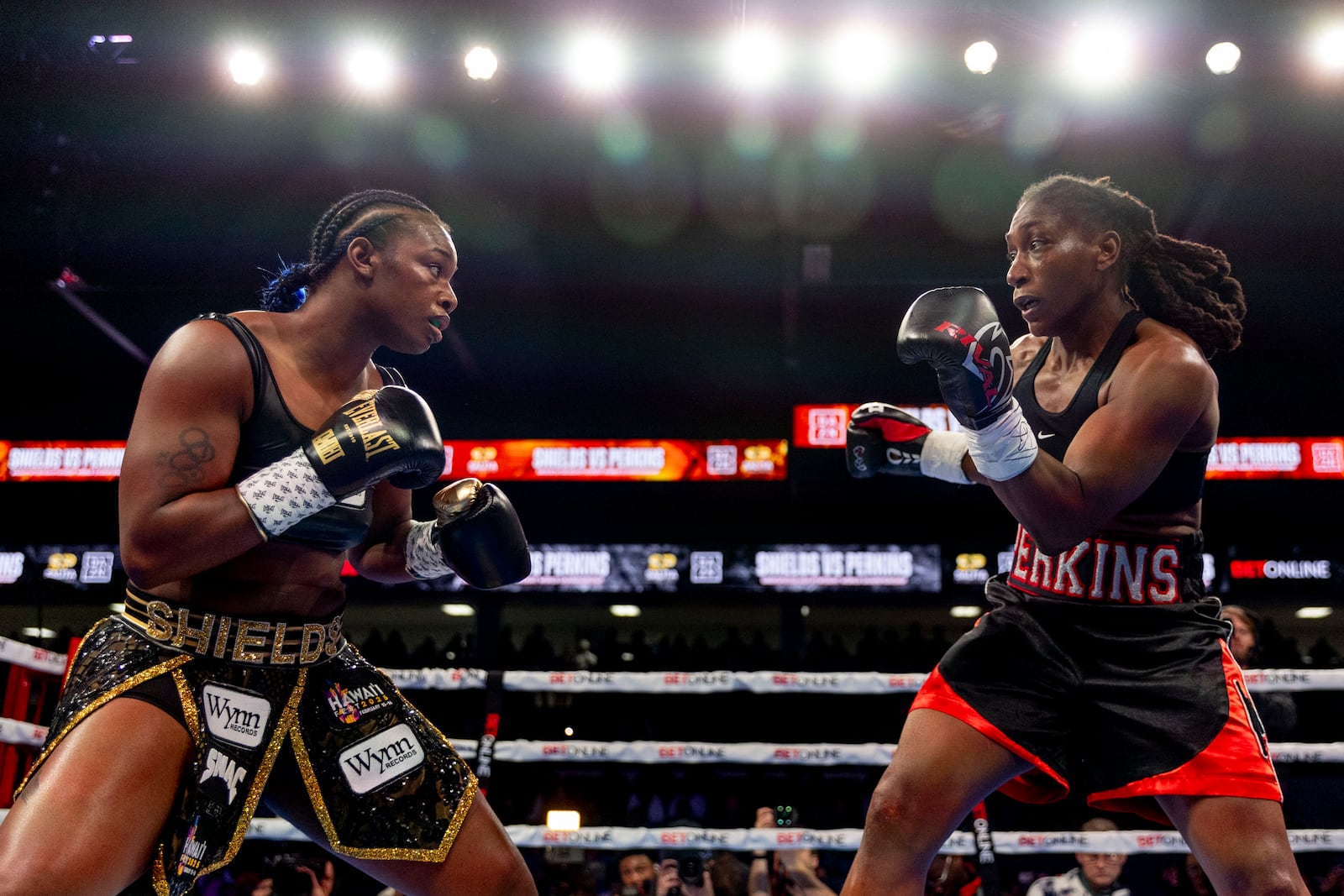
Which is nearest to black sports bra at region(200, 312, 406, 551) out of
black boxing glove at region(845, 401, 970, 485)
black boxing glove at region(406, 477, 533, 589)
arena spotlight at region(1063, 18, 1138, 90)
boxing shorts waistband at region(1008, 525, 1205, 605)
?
Answer: black boxing glove at region(406, 477, 533, 589)

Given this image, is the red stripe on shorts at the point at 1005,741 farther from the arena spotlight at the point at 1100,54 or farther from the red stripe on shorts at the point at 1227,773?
the arena spotlight at the point at 1100,54

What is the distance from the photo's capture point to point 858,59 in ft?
18.0

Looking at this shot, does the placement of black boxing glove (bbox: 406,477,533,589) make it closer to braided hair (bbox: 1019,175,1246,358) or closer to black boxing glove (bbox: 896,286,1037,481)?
black boxing glove (bbox: 896,286,1037,481)

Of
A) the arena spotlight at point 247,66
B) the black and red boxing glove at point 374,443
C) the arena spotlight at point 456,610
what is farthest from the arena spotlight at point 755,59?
the arena spotlight at point 456,610

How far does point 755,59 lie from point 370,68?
2116 millimetres

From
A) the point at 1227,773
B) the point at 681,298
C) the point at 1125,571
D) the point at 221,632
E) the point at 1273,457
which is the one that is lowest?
the point at 1227,773

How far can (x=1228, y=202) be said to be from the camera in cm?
658

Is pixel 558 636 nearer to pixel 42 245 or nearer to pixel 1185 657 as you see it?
pixel 42 245

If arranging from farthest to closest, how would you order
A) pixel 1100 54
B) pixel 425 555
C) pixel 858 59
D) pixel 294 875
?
pixel 858 59
pixel 1100 54
pixel 294 875
pixel 425 555

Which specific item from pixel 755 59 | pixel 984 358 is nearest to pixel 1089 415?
pixel 984 358

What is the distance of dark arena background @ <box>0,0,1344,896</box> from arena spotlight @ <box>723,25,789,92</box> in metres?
0.05

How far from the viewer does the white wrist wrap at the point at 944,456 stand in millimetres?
2016

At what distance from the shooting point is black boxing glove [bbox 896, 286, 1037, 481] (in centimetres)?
169

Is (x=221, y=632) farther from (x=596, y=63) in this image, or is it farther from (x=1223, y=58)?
(x=1223, y=58)
